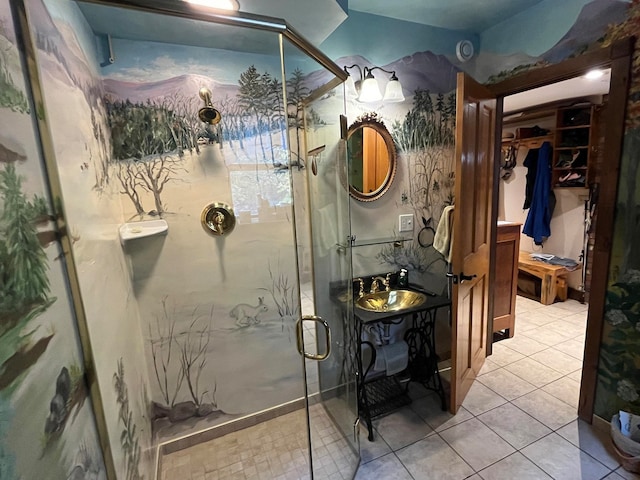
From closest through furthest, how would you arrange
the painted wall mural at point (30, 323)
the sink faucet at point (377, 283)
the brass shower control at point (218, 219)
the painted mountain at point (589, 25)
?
the painted wall mural at point (30, 323), the painted mountain at point (589, 25), the brass shower control at point (218, 219), the sink faucet at point (377, 283)

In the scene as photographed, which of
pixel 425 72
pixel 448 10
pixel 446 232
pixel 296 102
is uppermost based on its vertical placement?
pixel 448 10

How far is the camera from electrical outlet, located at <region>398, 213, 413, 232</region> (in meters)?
2.29

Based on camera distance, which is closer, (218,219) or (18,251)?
(18,251)

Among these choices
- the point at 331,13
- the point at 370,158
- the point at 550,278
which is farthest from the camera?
the point at 550,278

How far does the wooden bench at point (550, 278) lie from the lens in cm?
369

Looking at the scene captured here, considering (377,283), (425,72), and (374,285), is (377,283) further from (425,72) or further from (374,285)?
(425,72)

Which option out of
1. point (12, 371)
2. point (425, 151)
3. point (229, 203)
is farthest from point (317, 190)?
point (12, 371)

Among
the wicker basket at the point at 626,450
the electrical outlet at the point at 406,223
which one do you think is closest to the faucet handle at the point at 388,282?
the electrical outlet at the point at 406,223

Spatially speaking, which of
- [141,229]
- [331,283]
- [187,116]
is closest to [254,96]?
[187,116]

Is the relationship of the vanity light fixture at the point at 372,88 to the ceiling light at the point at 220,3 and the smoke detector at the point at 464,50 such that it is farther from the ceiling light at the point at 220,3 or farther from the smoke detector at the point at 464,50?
the ceiling light at the point at 220,3

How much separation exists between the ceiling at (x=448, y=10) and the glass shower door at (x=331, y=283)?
59cm

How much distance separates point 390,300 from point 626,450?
141 centimetres

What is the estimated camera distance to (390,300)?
2.19 meters

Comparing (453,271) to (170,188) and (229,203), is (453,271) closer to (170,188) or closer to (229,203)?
(229,203)
